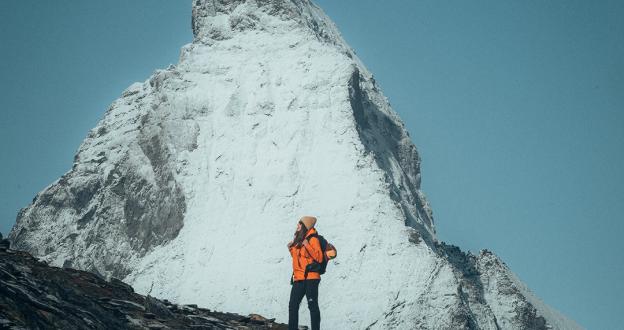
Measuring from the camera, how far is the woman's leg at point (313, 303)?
18828 millimetres

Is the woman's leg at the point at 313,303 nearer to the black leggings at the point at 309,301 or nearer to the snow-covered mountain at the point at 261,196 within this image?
the black leggings at the point at 309,301

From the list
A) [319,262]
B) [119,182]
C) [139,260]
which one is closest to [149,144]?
[119,182]

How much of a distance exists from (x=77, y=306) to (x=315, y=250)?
516cm

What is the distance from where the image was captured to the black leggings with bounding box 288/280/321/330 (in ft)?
61.9

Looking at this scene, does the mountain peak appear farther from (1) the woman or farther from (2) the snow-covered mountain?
(1) the woman

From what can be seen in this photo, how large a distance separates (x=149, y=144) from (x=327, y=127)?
9.48 meters

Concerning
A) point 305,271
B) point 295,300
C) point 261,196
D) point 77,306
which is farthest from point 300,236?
point 261,196

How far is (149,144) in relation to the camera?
1796 inches

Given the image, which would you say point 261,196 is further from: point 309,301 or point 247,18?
point 309,301

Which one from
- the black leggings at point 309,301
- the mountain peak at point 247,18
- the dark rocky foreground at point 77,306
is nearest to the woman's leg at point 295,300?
the black leggings at point 309,301

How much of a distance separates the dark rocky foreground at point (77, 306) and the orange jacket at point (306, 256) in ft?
8.05

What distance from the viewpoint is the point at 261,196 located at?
41.0 meters

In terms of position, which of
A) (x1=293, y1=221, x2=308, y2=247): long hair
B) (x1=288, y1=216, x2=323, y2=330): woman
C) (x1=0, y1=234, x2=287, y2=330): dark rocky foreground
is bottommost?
(x1=0, y1=234, x2=287, y2=330): dark rocky foreground

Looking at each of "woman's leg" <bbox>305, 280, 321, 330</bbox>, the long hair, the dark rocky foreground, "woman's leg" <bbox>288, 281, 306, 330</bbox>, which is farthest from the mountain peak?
"woman's leg" <bbox>305, 280, 321, 330</bbox>
